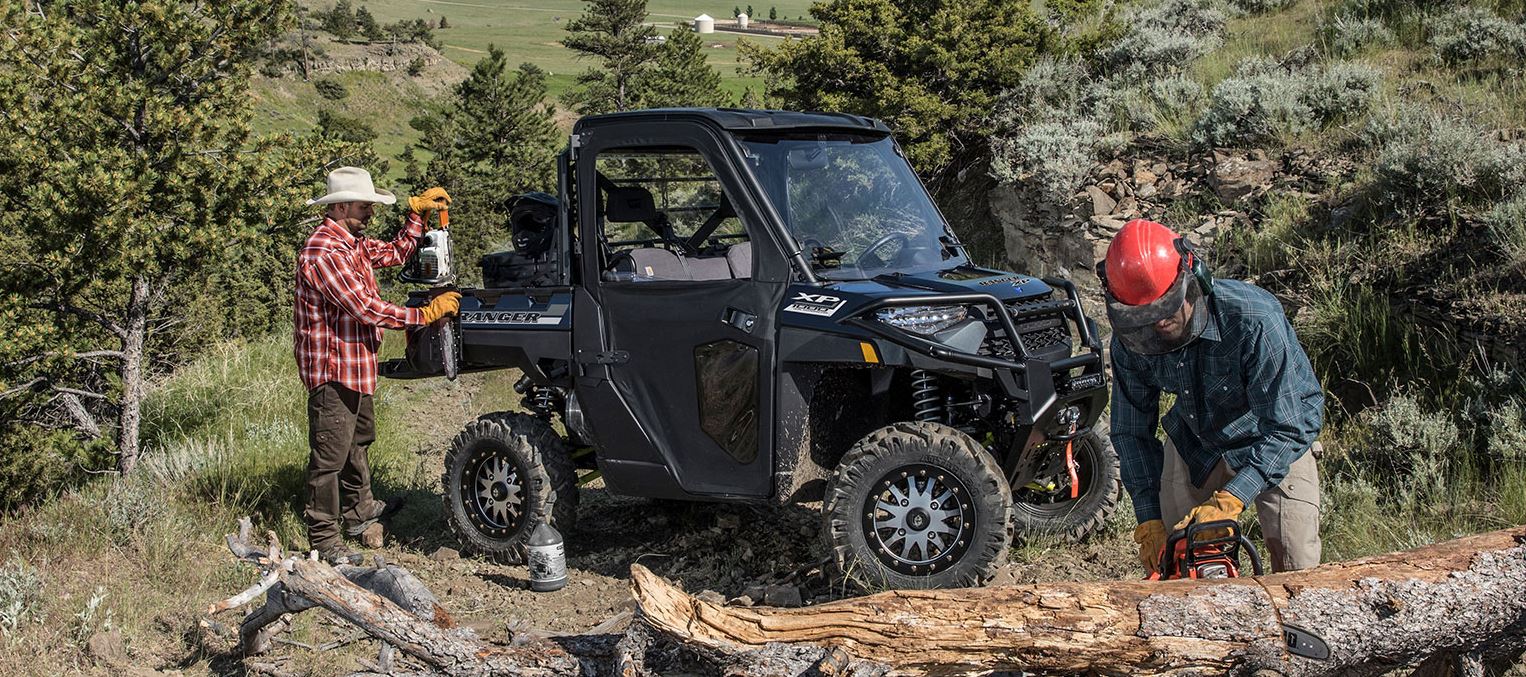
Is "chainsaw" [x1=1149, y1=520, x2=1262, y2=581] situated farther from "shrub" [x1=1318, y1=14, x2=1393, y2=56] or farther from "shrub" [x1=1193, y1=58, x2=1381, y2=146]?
"shrub" [x1=1318, y1=14, x2=1393, y2=56]

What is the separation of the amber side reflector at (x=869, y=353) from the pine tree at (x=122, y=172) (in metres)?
5.95

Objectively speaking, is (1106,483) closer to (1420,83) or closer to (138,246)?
(1420,83)

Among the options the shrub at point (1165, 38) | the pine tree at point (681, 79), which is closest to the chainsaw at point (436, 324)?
the shrub at point (1165, 38)

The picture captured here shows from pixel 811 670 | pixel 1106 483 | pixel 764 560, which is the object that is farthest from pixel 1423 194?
pixel 811 670

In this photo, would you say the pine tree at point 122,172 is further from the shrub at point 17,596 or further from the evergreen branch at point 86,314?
the shrub at point 17,596

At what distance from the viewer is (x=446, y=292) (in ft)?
22.9

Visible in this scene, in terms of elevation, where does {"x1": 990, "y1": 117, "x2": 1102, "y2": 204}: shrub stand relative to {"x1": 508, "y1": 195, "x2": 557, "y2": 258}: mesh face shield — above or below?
above

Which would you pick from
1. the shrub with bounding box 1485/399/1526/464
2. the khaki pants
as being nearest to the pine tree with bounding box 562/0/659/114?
the shrub with bounding box 1485/399/1526/464

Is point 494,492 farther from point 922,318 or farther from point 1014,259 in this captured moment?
point 1014,259

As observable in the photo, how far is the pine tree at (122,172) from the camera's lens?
347 inches

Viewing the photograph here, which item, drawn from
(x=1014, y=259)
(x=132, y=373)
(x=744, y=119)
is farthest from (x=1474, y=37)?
(x=132, y=373)

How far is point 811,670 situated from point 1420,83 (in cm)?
854

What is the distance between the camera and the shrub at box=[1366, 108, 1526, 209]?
7633 millimetres

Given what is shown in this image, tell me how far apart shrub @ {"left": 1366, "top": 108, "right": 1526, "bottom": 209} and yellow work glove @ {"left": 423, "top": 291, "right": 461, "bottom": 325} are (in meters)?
6.21
